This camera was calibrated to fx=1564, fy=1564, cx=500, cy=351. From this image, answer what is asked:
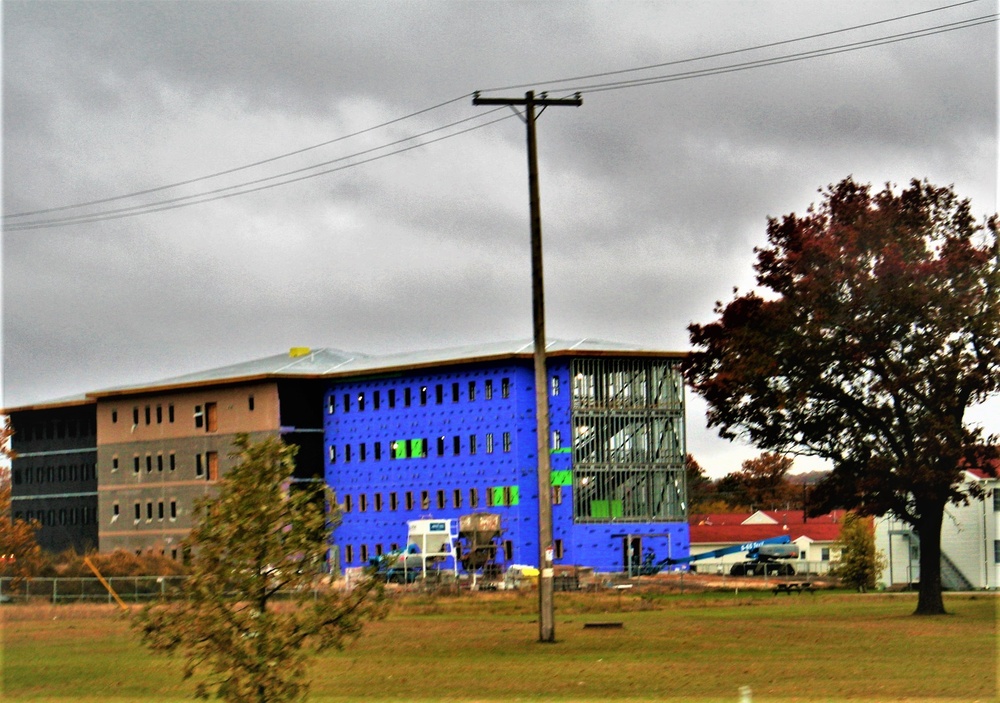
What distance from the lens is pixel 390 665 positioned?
30906 millimetres

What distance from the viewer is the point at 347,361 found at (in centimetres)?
10800

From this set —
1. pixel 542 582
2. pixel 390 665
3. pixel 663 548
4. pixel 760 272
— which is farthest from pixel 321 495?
pixel 663 548

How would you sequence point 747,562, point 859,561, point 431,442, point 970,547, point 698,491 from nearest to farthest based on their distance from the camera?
1. point 859,561
2. point 970,547
3. point 747,562
4. point 431,442
5. point 698,491

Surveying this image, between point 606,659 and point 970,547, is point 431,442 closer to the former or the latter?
point 970,547

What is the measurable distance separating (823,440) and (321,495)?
27638mm

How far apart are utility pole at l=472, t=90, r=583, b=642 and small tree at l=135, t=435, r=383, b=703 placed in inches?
740

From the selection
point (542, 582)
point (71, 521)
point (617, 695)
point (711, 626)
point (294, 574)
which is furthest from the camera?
point (71, 521)

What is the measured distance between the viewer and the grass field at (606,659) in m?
25.1

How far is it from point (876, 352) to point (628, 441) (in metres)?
50.6

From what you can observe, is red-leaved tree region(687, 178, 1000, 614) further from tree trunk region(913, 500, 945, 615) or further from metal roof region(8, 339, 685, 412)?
metal roof region(8, 339, 685, 412)

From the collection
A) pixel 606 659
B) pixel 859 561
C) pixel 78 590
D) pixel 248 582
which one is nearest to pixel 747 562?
pixel 859 561

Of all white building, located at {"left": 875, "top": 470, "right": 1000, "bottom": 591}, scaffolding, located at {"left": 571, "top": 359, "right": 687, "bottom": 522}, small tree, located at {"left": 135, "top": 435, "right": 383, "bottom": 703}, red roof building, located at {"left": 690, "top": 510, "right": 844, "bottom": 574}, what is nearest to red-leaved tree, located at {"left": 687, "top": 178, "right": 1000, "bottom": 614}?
small tree, located at {"left": 135, "top": 435, "right": 383, "bottom": 703}

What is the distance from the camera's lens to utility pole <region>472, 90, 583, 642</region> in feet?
119

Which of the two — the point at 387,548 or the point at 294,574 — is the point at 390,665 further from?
the point at 387,548
